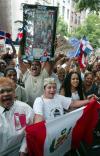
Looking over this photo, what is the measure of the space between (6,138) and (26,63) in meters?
3.52

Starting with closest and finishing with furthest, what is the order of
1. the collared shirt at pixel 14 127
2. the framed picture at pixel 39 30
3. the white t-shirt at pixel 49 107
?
the collared shirt at pixel 14 127
the white t-shirt at pixel 49 107
the framed picture at pixel 39 30

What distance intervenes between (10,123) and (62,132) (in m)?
0.78

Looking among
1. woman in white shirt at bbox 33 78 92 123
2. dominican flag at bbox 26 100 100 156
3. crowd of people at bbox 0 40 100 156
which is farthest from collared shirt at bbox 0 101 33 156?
woman in white shirt at bbox 33 78 92 123

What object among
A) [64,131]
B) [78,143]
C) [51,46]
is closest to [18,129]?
[64,131]

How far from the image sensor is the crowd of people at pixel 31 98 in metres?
4.42

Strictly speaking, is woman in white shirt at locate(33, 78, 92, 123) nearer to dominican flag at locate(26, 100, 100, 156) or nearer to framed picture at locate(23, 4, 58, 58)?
dominican flag at locate(26, 100, 100, 156)

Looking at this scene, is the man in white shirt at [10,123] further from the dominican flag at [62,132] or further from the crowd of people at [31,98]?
the dominican flag at [62,132]

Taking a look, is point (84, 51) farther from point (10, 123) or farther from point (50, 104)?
point (10, 123)

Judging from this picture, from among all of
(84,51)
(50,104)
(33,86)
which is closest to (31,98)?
(33,86)

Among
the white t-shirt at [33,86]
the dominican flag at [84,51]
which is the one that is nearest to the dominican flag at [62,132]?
the white t-shirt at [33,86]

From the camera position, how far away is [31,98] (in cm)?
675

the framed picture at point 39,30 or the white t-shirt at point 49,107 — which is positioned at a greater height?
the framed picture at point 39,30

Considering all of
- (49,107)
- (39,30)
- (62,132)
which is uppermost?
(39,30)

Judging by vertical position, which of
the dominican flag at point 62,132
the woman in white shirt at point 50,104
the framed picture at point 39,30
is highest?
the framed picture at point 39,30
